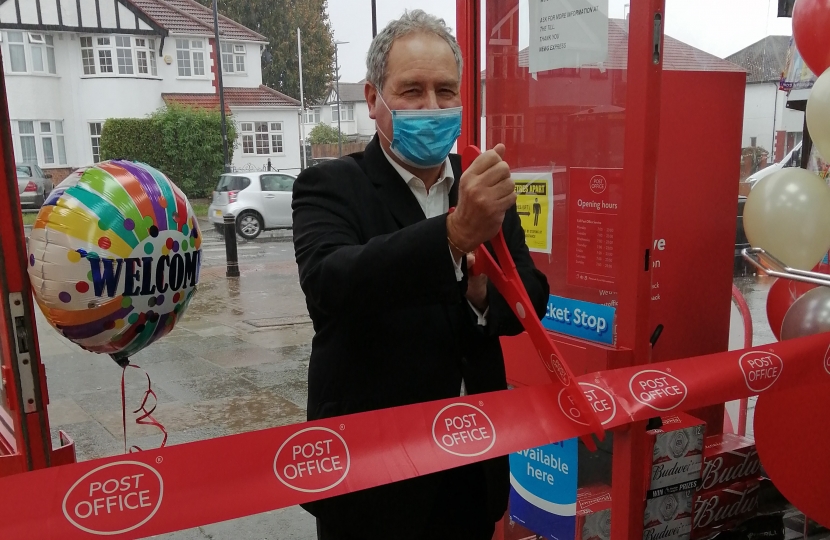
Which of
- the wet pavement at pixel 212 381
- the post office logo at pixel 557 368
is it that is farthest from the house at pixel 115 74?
the post office logo at pixel 557 368

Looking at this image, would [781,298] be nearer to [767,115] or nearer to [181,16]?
[767,115]

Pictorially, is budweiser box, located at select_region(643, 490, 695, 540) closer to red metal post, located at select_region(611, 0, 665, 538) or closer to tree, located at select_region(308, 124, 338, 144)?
red metal post, located at select_region(611, 0, 665, 538)

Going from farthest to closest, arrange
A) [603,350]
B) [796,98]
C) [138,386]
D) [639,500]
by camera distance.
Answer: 1. [138,386]
2. [796,98]
3. [603,350]
4. [639,500]

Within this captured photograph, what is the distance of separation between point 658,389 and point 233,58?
23.9 metres

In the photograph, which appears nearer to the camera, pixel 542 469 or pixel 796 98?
pixel 542 469

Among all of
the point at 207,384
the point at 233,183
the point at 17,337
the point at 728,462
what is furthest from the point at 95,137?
the point at 728,462

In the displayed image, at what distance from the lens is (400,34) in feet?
5.03

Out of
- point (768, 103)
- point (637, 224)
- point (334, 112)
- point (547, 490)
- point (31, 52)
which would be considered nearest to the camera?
point (637, 224)

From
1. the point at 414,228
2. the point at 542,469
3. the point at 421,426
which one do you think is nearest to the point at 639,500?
the point at 542,469

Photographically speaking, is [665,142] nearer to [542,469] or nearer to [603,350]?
[603,350]

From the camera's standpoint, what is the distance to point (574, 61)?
2.53 metres

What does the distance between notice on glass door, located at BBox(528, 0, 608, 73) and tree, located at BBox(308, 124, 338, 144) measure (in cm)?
4022

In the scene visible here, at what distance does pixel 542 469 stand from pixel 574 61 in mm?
1646

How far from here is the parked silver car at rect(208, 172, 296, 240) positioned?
618 inches
